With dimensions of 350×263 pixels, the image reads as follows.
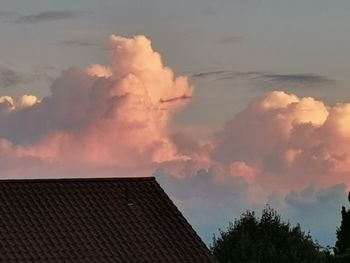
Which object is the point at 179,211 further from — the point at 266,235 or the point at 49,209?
the point at 266,235

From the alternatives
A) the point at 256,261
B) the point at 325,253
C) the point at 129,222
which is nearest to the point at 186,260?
the point at 129,222

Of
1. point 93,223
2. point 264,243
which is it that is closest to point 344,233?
point 264,243

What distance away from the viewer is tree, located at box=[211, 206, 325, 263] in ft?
299

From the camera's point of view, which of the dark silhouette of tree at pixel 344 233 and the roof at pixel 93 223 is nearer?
the roof at pixel 93 223

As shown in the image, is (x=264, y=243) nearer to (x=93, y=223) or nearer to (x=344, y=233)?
(x=344, y=233)

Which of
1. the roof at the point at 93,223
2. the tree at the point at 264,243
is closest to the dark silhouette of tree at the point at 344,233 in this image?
the tree at the point at 264,243

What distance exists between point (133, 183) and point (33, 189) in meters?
5.78

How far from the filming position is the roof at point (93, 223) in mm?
56219

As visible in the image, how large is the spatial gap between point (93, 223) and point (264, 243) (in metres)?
35.6

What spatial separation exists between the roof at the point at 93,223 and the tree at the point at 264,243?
98.6 ft

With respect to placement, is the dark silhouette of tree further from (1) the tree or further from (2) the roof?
(2) the roof

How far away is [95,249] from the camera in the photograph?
5681 centimetres

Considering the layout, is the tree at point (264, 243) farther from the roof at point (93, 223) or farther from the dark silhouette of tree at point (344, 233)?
the roof at point (93, 223)

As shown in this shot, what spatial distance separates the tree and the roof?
3004 cm
